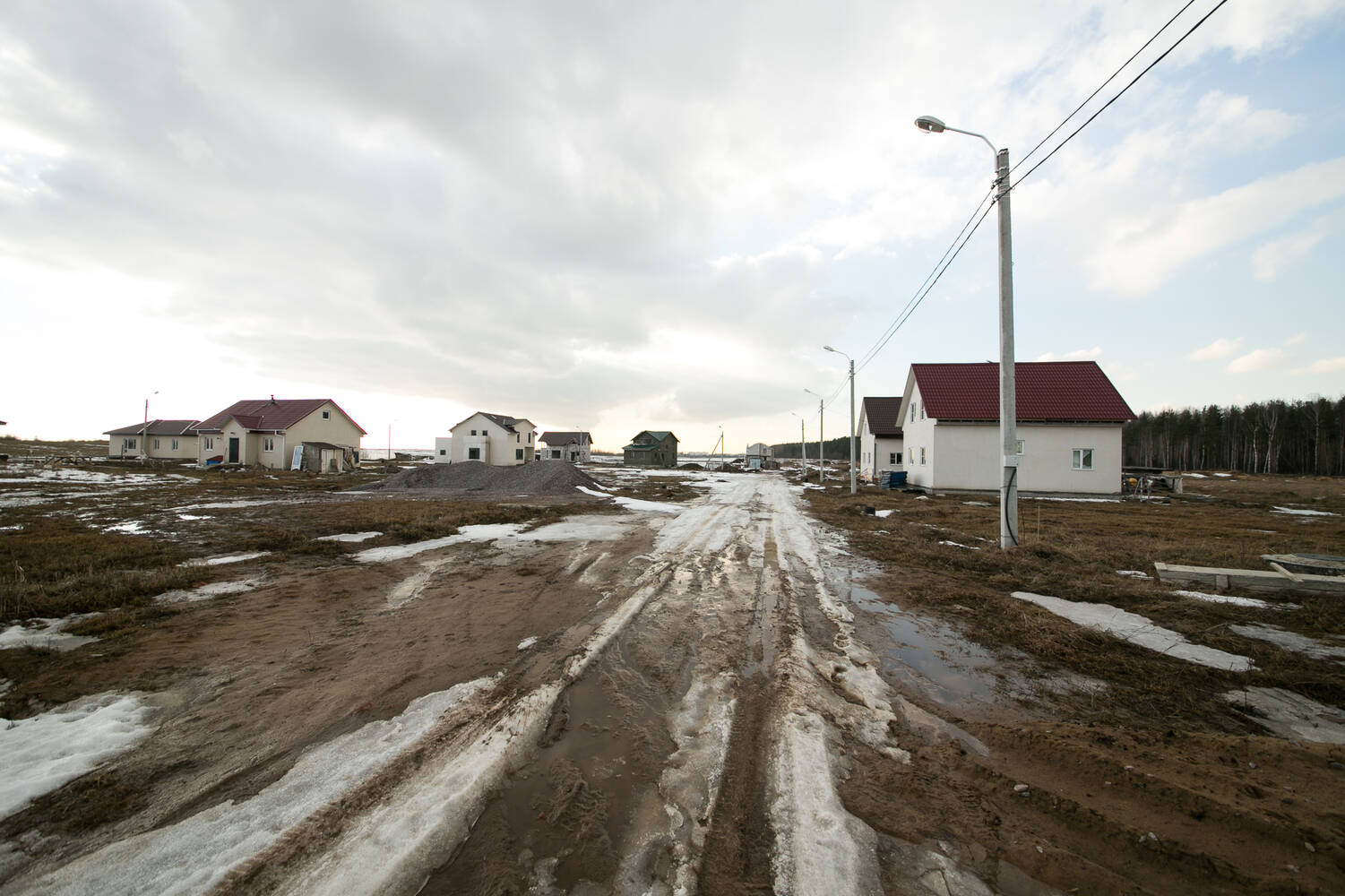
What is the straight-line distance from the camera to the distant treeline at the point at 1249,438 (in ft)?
191

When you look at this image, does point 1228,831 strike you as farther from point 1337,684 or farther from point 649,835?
point 1337,684

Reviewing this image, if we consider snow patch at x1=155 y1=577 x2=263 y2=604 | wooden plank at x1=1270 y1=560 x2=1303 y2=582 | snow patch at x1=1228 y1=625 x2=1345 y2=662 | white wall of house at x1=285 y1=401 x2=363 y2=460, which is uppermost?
white wall of house at x1=285 y1=401 x2=363 y2=460

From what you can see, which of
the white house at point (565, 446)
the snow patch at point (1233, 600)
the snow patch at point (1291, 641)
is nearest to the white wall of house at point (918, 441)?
the snow patch at point (1233, 600)

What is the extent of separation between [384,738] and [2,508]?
1978 centimetres

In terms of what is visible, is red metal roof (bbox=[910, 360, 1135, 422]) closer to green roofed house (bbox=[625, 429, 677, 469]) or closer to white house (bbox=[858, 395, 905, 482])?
white house (bbox=[858, 395, 905, 482])

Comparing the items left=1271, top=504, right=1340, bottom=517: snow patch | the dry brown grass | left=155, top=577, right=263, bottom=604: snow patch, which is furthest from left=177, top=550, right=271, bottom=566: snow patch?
left=1271, top=504, right=1340, bottom=517: snow patch

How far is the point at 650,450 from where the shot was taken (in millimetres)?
68625

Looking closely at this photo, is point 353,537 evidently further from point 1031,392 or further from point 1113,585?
point 1031,392

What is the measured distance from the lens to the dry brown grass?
449 centimetres

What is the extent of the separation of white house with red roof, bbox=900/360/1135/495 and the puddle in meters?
22.0

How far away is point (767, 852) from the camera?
2479mm

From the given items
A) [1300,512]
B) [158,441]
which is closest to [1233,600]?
[1300,512]

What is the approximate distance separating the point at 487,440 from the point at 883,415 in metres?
38.7

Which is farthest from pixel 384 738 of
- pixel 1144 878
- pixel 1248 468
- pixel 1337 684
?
pixel 1248 468
